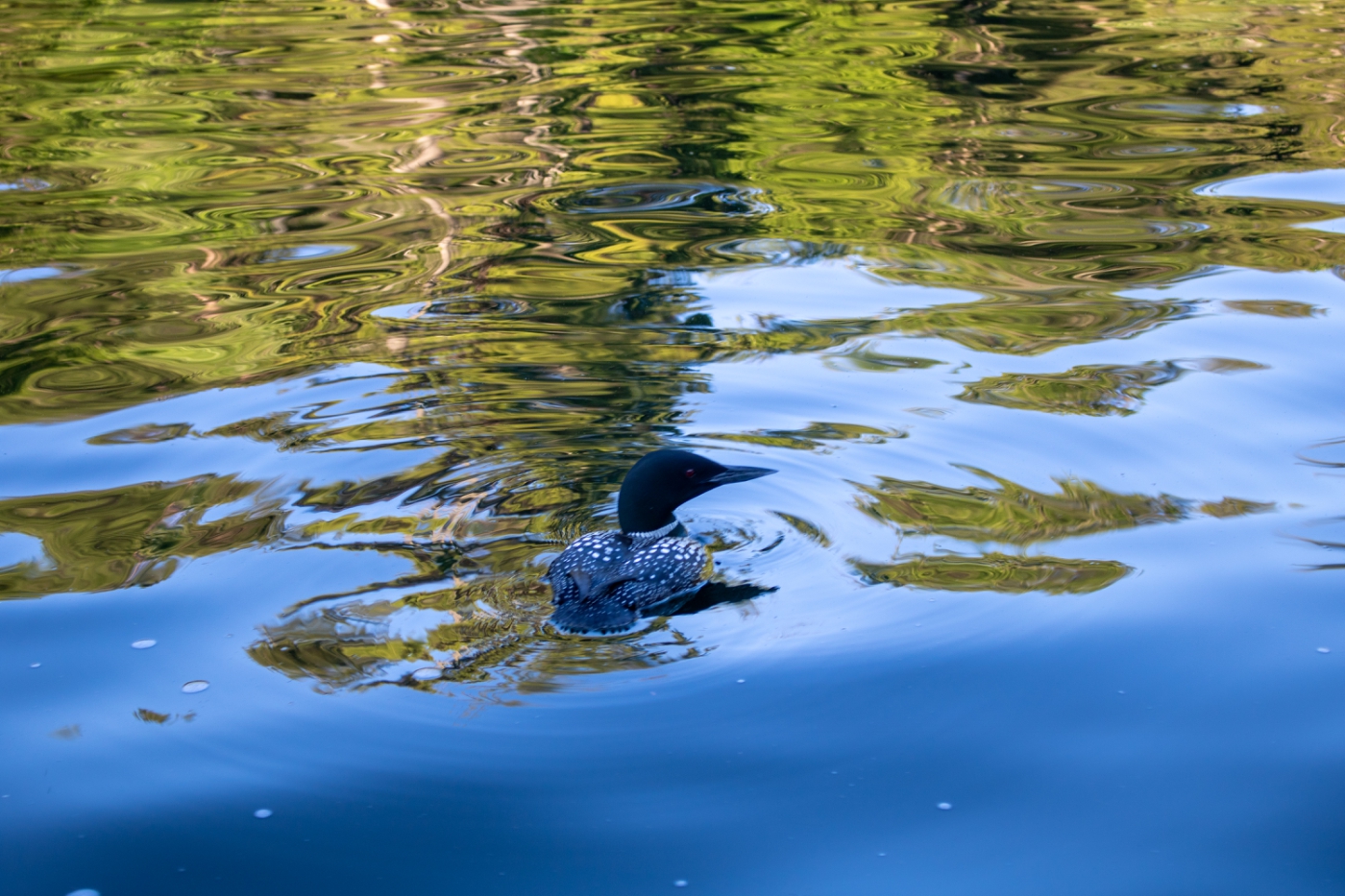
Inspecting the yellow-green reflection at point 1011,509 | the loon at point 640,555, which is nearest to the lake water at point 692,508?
the yellow-green reflection at point 1011,509

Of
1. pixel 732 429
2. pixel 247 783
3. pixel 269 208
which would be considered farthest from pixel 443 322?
pixel 247 783

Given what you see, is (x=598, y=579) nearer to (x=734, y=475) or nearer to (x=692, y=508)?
(x=734, y=475)

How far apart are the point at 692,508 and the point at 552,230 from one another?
3950 mm

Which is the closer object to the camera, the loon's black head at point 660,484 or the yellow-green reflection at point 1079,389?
the loon's black head at point 660,484

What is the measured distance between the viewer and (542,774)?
3.28 m

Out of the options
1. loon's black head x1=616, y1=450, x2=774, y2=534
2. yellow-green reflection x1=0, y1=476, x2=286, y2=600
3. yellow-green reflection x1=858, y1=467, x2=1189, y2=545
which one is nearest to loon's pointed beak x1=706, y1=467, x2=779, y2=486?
loon's black head x1=616, y1=450, x2=774, y2=534

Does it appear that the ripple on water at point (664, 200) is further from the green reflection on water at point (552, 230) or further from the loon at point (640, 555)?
the loon at point (640, 555)

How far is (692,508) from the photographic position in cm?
495

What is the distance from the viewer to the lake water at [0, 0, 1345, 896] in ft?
10.4

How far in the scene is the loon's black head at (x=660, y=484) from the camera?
175 inches

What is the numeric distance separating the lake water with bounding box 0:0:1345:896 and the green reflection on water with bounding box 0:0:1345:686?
0.04 metres

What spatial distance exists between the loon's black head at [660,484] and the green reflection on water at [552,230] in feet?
1.00

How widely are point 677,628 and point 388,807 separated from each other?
111 cm

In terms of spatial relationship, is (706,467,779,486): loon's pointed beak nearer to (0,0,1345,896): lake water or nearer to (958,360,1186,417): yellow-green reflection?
(0,0,1345,896): lake water
